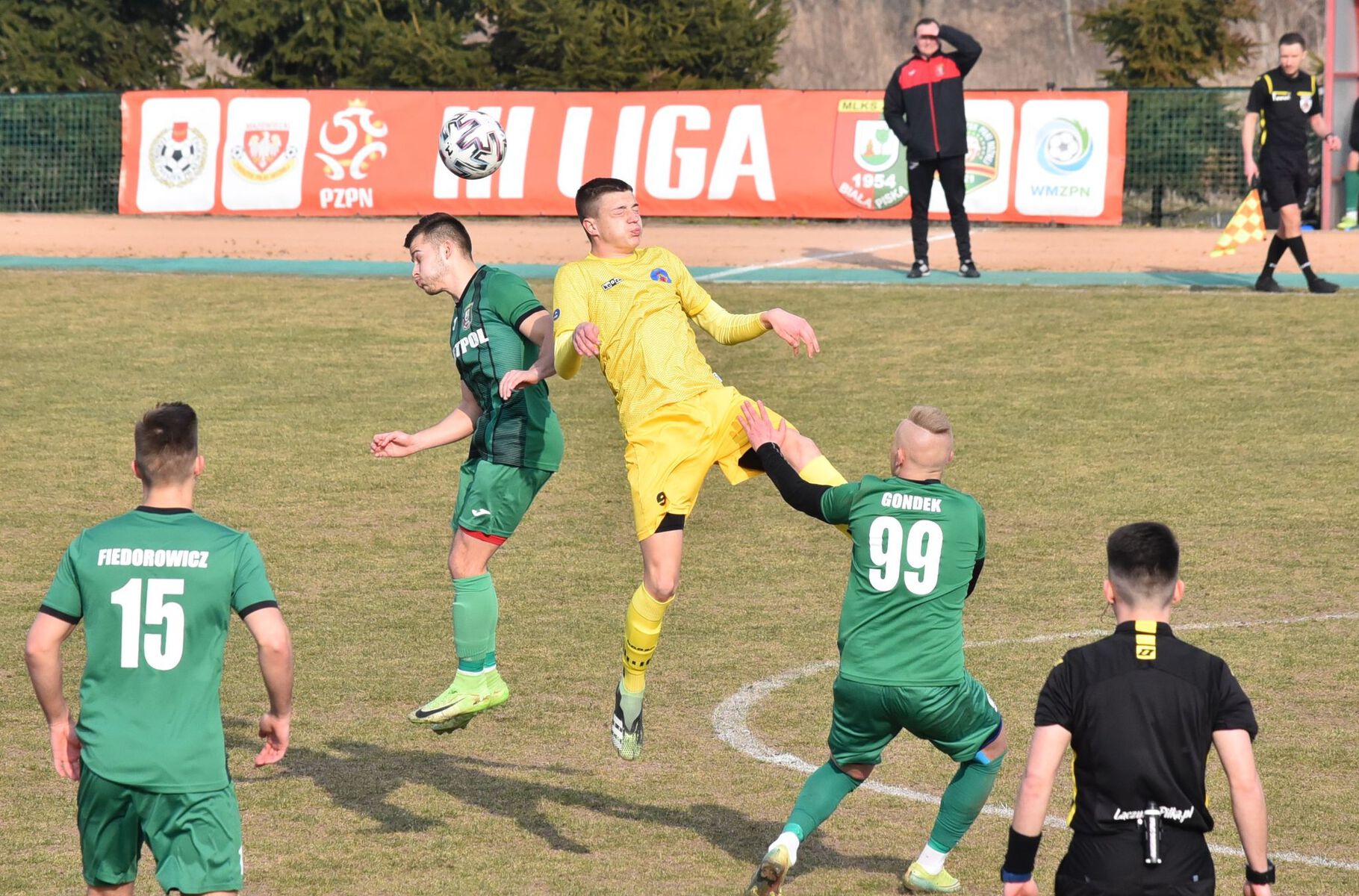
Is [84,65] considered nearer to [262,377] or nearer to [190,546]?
[262,377]

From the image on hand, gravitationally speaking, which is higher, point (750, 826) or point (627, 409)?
point (627, 409)

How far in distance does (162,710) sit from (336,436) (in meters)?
10.8

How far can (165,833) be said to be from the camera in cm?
531

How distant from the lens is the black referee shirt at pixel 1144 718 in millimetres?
4895

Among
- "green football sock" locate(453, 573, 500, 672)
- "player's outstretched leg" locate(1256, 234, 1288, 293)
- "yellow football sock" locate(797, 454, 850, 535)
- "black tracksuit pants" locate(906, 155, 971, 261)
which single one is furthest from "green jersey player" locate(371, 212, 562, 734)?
"player's outstretched leg" locate(1256, 234, 1288, 293)

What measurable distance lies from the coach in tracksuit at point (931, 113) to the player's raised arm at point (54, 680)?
54.7 feet

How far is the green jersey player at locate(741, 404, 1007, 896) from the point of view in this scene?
6195 mm

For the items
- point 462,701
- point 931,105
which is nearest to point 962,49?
point 931,105

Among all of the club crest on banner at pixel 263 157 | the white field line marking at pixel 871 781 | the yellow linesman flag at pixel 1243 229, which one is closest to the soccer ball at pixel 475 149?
the white field line marking at pixel 871 781

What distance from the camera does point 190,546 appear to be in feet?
17.3

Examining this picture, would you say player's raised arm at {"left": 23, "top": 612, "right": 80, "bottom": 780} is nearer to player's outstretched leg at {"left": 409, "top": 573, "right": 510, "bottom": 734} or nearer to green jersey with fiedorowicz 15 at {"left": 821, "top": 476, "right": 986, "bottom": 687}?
green jersey with fiedorowicz 15 at {"left": 821, "top": 476, "right": 986, "bottom": 687}

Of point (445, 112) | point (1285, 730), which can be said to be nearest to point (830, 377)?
point (1285, 730)

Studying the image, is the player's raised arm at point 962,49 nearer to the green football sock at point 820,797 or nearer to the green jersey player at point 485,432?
the green jersey player at point 485,432

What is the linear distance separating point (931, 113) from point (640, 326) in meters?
13.9
